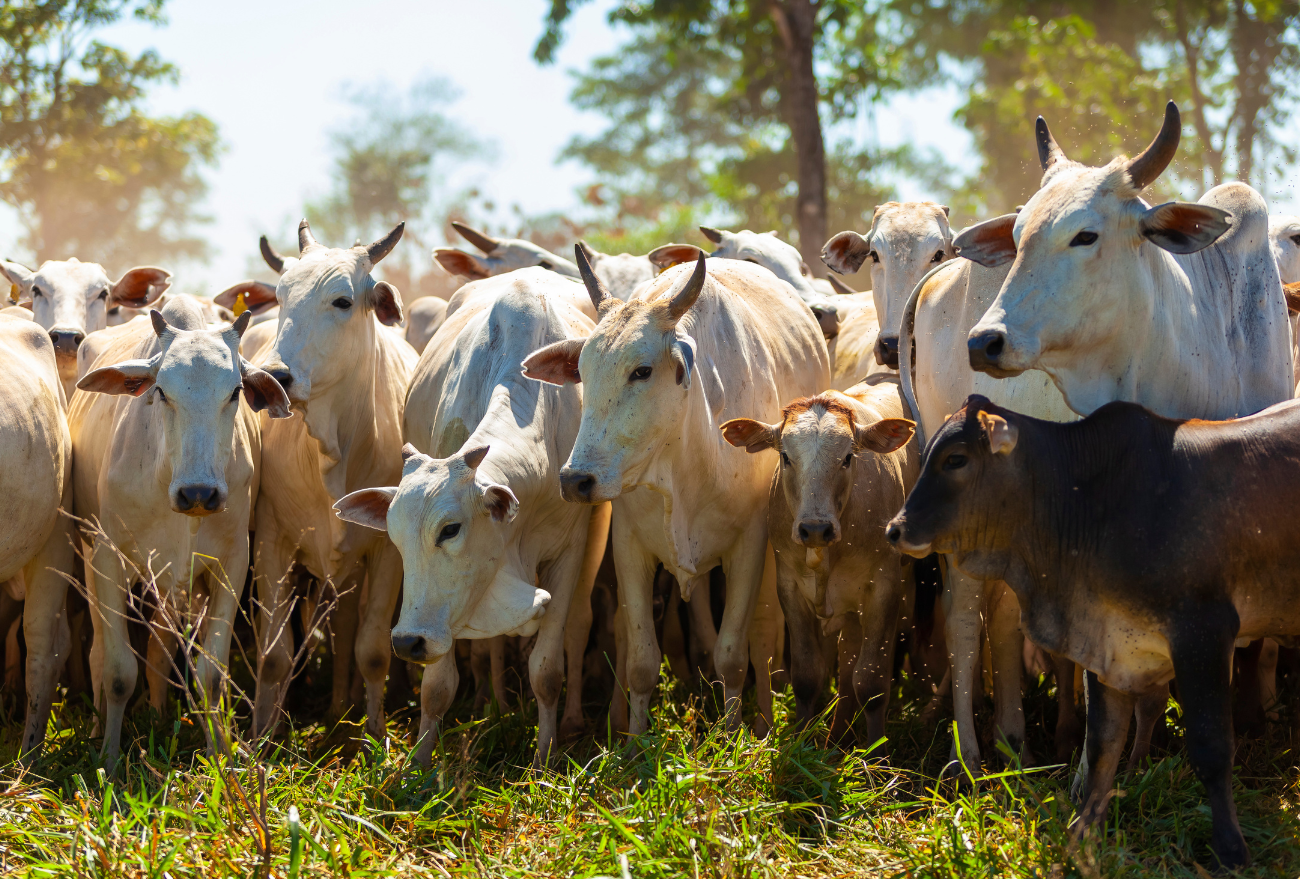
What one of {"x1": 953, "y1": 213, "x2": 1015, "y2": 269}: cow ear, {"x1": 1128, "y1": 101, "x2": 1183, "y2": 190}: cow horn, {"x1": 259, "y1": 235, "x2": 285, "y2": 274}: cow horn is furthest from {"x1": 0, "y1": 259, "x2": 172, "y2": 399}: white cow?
{"x1": 1128, "y1": 101, "x2": 1183, "y2": 190}: cow horn

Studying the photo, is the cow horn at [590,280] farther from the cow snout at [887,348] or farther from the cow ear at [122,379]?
the cow ear at [122,379]

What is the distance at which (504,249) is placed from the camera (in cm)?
873

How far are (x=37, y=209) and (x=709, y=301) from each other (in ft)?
71.1

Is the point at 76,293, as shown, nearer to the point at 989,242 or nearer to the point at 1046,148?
the point at 989,242

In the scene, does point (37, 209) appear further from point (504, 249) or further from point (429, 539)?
point (429, 539)

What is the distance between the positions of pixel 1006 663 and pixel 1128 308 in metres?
1.73

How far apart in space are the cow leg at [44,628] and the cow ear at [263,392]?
1295mm

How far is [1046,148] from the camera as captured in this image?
515 centimetres

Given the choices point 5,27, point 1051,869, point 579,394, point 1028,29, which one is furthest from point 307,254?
point 5,27

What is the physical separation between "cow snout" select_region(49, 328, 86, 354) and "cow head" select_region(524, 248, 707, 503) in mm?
3620

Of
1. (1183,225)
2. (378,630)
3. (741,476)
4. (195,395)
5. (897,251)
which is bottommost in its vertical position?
(378,630)

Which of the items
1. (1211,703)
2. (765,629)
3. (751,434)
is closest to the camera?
(1211,703)

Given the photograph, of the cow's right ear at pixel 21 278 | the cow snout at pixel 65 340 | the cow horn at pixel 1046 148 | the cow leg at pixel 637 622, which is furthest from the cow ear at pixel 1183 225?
the cow's right ear at pixel 21 278

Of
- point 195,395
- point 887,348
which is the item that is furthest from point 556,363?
point 887,348
